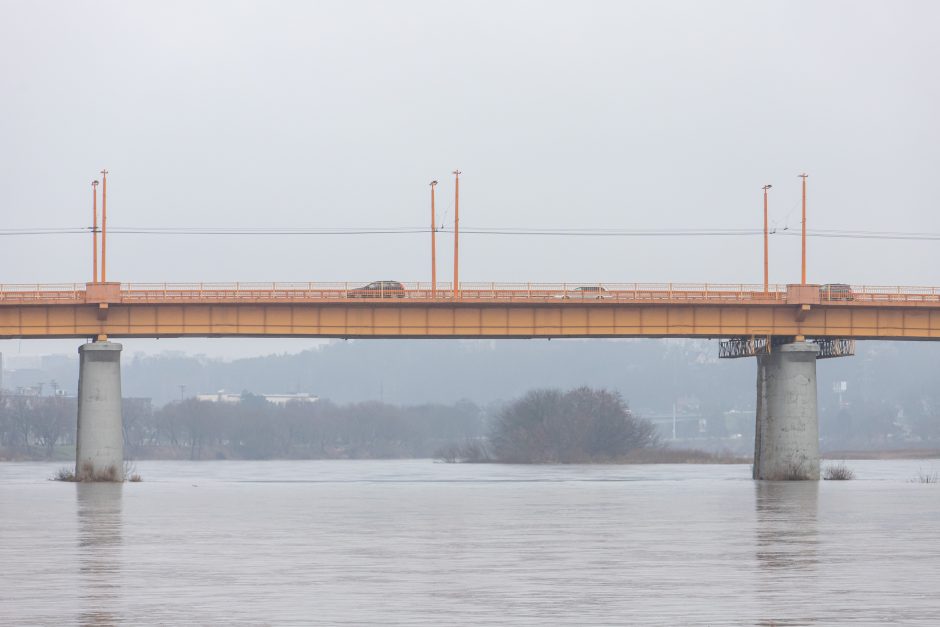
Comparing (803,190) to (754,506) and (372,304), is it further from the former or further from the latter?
(754,506)

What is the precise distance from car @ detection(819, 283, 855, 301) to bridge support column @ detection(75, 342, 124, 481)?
41.1 meters

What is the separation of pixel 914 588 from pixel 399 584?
8879 mm

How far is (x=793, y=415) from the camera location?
93.3 m

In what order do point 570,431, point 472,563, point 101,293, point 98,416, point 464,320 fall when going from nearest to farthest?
1. point 472,563
2. point 101,293
3. point 98,416
4. point 464,320
5. point 570,431

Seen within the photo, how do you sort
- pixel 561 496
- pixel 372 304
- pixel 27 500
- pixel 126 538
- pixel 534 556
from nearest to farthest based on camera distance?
pixel 534 556 < pixel 126 538 < pixel 27 500 < pixel 561 496 < pixel 372 304

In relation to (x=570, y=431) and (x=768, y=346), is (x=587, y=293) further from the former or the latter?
(x=570, y=431)

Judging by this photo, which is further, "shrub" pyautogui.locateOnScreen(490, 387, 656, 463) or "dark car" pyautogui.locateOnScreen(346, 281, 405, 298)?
"shrub" pyautogui.locateOnScreen(490, 387, 656, 463)

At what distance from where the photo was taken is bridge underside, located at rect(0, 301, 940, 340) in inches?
3558

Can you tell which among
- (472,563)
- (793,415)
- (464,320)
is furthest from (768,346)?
(472,563)

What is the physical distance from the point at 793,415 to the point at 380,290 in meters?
25.1

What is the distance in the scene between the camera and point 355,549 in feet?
122

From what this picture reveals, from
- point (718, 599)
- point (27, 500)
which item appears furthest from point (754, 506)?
point (718, 599)

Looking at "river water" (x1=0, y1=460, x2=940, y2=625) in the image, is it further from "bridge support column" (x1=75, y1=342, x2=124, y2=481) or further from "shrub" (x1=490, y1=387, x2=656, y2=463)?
"shrub" (x1=490, y1=387, x2=656, y2=463)

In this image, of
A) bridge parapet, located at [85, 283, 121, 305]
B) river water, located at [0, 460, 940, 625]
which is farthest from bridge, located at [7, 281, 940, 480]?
river water, located at [0, 460, 940, 625]
